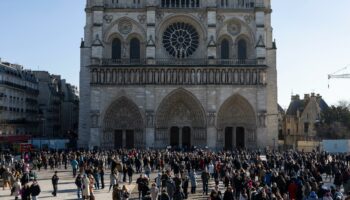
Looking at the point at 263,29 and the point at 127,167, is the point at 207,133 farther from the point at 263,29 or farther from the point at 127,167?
the point at 127,167

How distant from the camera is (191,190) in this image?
2466 cm

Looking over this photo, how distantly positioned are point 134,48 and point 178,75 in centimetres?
584

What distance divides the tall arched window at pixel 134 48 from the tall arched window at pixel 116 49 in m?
1.19

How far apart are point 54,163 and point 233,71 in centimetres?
2059

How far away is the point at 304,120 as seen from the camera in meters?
66.8

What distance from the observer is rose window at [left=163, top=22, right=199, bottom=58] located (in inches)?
2138

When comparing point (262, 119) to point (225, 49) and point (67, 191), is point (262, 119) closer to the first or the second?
point (225, 49)

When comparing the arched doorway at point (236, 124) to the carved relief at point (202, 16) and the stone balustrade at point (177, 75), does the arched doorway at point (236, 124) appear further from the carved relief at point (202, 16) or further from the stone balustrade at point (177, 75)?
the carved relief at point (202, 16)

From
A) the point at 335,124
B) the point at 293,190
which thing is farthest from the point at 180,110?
the point at 293,190

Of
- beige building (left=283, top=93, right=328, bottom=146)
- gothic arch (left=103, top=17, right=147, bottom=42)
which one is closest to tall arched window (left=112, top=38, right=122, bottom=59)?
gothic arch (left=103, top=17, right=147, bottom=42)

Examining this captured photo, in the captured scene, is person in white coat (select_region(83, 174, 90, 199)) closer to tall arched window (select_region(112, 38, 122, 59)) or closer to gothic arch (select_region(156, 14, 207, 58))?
gothic arch (select_region(156, 14, 207, 58))

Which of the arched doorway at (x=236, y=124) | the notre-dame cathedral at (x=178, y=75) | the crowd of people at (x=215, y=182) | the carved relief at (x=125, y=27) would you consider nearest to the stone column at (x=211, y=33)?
the notre-dame cathedral at (x=178, y=75)

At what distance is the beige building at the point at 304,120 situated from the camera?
217 ft

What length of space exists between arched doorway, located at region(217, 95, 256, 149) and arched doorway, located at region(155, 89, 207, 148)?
197 centimetres
